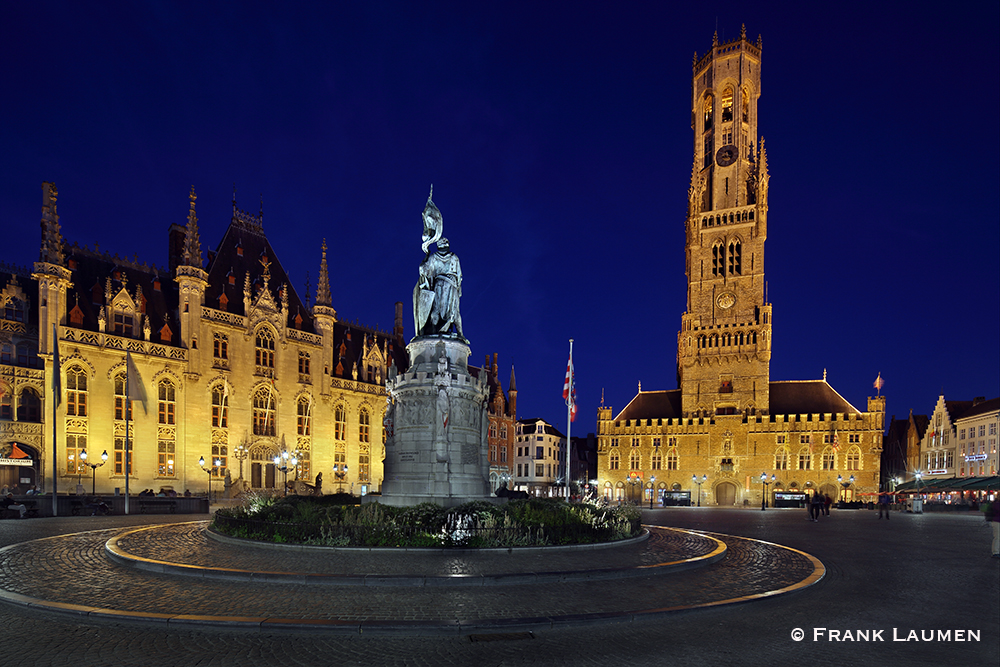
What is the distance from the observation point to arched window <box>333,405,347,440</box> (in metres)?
62.5

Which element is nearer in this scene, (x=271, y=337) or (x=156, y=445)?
(x=156, y=445)

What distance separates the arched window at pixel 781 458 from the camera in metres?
74.8

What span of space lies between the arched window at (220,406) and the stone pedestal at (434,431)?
116 ft

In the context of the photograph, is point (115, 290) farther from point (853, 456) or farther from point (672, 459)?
point (853, 456)

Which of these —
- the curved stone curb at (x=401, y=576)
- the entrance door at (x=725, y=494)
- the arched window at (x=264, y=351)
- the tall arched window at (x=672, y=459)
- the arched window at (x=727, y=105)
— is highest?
the arched window at (x=727, y=105)

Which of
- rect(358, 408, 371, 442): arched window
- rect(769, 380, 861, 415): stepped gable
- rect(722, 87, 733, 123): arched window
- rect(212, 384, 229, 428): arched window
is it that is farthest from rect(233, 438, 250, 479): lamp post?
rect(722, 87, 733, 123): arched window

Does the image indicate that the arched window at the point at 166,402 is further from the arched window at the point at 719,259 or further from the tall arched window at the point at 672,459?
the arched window at the point at 719,259

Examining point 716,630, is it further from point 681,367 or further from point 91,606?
point 681,367

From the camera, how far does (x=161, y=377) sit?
162 ft

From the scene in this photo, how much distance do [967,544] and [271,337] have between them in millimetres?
51707

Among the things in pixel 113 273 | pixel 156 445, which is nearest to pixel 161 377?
pixel 156 445

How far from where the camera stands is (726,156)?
3413 inches

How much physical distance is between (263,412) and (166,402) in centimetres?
854

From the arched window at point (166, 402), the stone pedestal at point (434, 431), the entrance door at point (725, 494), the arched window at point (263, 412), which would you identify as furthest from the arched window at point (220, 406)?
the entrance door at point (725, 494)
